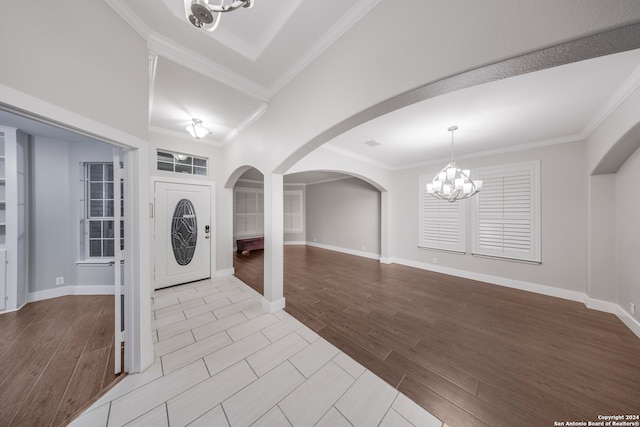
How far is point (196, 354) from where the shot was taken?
1925 mm

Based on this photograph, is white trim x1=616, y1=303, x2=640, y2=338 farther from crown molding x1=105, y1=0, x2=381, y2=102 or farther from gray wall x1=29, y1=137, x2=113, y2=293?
gray wall x1=29, y1=137, x2=113, y2=293

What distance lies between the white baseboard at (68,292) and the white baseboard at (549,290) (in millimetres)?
6360

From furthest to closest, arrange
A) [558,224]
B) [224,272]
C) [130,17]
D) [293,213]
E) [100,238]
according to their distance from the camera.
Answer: [293,213] < [224,272] < [100,238] < [558,224] < [130,17]

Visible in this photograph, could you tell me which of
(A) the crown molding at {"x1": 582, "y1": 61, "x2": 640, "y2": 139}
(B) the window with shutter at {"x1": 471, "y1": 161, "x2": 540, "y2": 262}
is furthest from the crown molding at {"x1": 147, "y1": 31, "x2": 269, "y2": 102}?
(B) the window with shutter at {"x1": 471, "y1": 161, "x2": 540, "y2": 262}

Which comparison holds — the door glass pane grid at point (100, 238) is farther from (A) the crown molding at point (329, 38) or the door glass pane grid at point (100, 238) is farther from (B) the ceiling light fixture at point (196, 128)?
(A) the crown molding at point (329, 38)

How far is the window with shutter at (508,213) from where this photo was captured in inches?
138

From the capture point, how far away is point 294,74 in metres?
2.12

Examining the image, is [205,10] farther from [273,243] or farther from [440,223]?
[440,223]

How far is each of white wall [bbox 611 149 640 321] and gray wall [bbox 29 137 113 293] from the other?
759 centimetres

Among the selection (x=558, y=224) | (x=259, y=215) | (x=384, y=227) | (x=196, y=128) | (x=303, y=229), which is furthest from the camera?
(x=303, y=229)

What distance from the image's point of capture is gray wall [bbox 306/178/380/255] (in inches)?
235

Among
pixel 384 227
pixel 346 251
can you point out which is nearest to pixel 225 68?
pixel 384 227

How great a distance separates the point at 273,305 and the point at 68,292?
362 centimetres

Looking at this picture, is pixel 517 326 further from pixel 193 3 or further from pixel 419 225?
pixel 193 3
